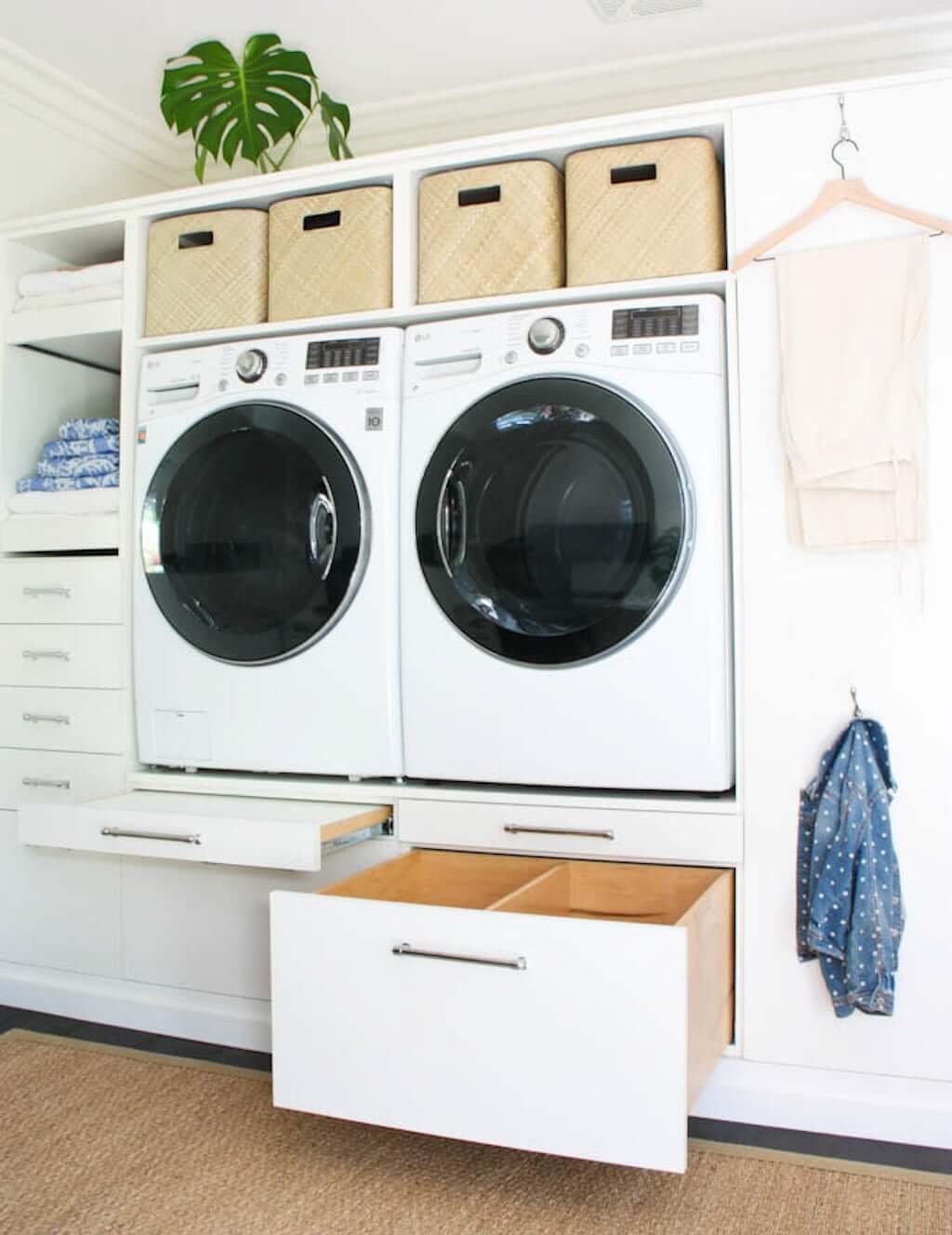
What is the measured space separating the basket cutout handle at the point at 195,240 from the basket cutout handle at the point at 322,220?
23 cm

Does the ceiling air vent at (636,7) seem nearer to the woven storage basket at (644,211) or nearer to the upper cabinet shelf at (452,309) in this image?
the woven storage basket at (644,211)

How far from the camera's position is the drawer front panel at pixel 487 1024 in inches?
59.6

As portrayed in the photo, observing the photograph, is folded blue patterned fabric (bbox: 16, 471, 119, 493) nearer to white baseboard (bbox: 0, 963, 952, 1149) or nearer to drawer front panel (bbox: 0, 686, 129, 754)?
drawer front panel (bbox: 0, 686, 129, 754)

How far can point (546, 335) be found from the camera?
2.07 meters

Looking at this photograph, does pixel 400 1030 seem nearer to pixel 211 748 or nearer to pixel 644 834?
pixel 644 834

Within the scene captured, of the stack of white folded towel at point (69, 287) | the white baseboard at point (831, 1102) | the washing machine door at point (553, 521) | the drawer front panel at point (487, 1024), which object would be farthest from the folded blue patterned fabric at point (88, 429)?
the white baseboard at point (831, 1102)

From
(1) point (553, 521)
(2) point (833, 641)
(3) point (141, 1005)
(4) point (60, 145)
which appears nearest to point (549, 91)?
(4) point (60, 145)

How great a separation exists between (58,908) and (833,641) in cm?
174

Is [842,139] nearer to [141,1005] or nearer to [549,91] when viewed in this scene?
[549,91]

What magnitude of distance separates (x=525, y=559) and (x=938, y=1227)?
1.22m

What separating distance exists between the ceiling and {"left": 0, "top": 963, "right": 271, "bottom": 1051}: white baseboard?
2.13m

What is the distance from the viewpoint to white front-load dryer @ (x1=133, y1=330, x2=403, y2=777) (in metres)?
2.19

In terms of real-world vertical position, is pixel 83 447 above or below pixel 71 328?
below

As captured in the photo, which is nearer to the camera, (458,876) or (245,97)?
(458,876)
